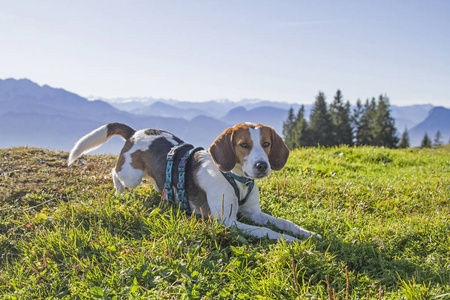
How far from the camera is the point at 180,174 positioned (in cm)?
483

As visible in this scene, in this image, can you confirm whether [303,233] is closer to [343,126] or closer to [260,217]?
[260,217]

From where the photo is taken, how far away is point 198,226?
3803 millimetres

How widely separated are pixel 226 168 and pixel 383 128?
6086 cm

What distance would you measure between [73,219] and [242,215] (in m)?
2.36

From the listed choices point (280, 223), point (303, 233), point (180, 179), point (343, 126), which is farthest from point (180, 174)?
point (343, 126)

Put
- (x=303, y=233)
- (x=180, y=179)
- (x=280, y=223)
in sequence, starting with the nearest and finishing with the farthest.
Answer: (x=303, y=233) < (x=280, y=223) < (x=180, y=179)

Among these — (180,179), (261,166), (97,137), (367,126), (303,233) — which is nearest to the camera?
(261,166)

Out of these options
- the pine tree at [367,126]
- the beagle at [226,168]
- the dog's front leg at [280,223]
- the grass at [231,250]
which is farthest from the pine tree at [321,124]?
the dog's front leg at [280,223]

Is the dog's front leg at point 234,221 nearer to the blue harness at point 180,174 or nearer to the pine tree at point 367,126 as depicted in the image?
the blue harness at point 180,174

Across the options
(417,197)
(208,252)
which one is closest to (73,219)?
(208,252)

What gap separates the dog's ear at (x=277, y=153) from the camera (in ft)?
14.4

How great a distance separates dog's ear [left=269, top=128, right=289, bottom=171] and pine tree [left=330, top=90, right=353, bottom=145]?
54907mm

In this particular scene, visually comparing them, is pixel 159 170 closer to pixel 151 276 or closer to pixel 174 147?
pixel 174 147

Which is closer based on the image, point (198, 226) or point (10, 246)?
point (198, 226)
